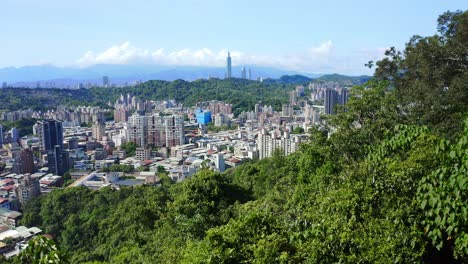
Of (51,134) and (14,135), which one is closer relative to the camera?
(51,134)

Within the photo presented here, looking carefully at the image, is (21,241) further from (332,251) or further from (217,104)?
(217,104)

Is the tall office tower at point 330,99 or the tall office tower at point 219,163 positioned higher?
the tall office tower at point 330,99

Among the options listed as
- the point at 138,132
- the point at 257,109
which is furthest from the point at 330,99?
the point at 138,132

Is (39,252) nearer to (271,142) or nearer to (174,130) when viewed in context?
(271,142)

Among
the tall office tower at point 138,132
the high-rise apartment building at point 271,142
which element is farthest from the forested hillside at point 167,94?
the high-rise apartment building at point 271,142

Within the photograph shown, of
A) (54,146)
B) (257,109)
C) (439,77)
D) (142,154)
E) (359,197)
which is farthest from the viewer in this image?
(257,109)

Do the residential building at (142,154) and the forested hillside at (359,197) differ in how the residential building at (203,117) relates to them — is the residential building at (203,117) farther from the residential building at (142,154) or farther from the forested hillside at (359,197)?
the forested hillside at (359,197)

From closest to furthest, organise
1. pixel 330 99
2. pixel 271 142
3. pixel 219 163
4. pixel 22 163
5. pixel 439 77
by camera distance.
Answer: pixel 439 77 < pixel 219 163 < pixel 22 163 < pixel 271 142 < pixel 330 99
